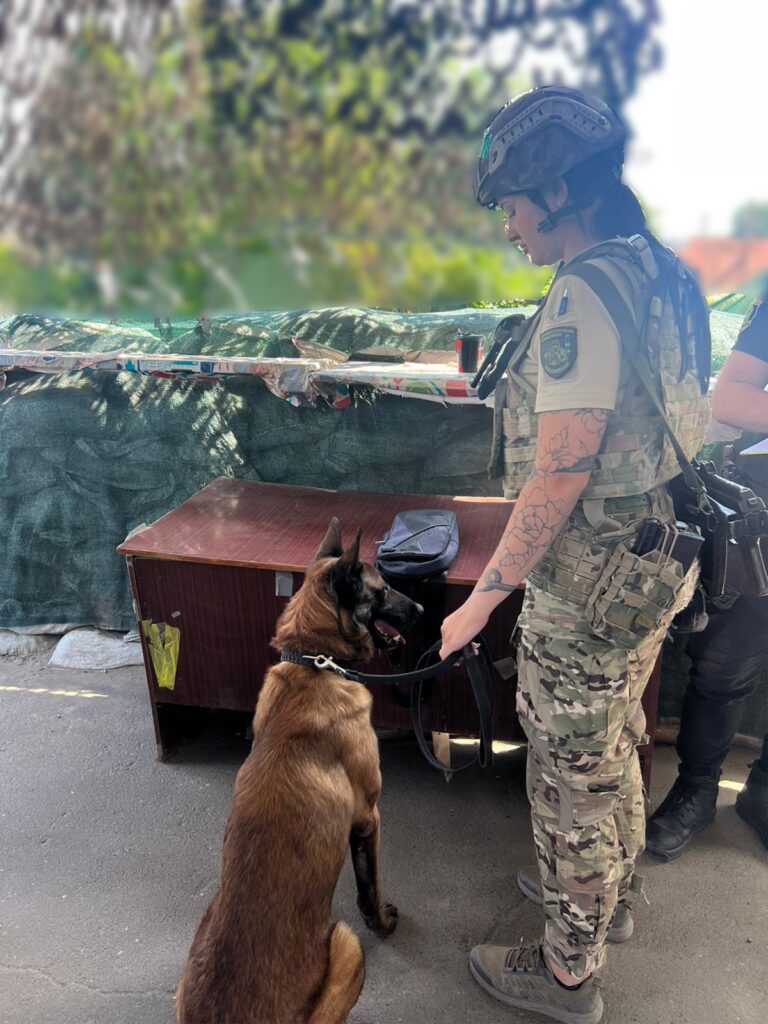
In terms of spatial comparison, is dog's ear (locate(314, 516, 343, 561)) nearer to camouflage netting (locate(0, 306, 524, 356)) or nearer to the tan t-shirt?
the tan t-shirt

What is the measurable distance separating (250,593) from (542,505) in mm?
1469

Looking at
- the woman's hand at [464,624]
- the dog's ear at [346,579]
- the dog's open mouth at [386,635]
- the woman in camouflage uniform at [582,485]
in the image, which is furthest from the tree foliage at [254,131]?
the dog's open mouth at [386,635]

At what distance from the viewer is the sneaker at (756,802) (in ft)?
7.94

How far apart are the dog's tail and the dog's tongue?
816mm

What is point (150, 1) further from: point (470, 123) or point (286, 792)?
point (286, 792)

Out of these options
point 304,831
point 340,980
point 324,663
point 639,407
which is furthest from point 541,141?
point 340,980

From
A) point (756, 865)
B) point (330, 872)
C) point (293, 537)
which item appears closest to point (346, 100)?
point (330, 872)

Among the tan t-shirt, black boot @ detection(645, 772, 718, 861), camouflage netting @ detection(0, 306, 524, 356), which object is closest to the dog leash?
the tan t-shirt

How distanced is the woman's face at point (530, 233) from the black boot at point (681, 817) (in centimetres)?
206

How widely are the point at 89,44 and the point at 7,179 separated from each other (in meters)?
0.13

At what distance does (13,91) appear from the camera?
0.54m

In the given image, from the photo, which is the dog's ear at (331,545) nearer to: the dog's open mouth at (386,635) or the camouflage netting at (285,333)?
the dog's open mouth at (386,635)

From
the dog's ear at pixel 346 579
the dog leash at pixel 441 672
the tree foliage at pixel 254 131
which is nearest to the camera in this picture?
the tree foliage at pixel 254 131

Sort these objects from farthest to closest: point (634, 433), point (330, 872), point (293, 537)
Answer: point (293, 537)
point (330, 872)
point (634, 433)
